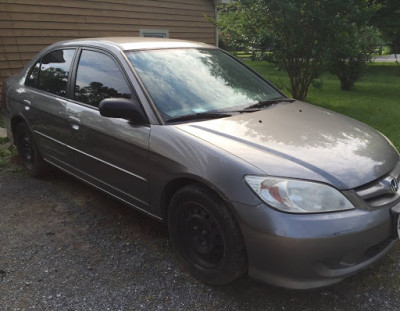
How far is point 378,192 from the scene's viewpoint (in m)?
2.23

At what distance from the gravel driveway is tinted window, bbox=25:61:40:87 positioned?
56.7 inches

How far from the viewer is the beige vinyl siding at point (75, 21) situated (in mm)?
7805

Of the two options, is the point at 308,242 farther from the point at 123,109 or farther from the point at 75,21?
the point at 75,21

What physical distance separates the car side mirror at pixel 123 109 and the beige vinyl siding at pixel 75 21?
20.7ft

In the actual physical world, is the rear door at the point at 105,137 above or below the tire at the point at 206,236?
above

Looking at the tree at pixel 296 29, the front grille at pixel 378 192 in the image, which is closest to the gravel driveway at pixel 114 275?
the front grille at pixel 378 192

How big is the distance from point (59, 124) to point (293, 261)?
2595 mm

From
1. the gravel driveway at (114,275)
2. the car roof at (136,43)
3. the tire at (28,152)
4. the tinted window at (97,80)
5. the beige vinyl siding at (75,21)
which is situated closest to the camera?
the gravel driveway at (114,275)

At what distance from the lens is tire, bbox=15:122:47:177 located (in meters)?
4.29

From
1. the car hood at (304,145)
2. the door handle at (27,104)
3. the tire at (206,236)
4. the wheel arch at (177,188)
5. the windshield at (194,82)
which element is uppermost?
the windshield at (194,82)

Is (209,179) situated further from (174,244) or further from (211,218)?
(174,244)

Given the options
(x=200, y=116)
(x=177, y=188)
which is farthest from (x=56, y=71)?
(x=177, y=188)

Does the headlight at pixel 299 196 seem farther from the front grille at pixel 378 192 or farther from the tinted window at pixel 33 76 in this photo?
the tinted window at pixel 33 76

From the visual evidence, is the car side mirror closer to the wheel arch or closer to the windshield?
the windshield
